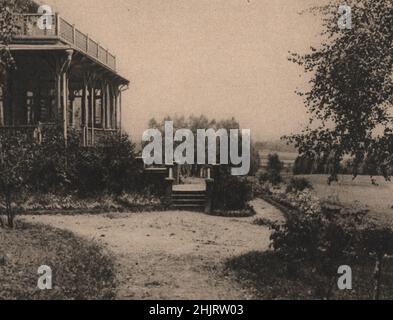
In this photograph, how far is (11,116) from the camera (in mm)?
19469

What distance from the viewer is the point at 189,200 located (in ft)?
52.5

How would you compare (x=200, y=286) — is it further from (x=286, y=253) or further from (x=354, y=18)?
(x=354, y=18)

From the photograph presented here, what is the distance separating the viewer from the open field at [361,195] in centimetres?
1455

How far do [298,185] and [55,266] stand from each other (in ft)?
37.4

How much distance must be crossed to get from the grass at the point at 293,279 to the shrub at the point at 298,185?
8236 millimetres

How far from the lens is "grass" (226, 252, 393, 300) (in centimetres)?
772

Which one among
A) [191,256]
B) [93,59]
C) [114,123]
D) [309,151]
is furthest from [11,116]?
[309,151]

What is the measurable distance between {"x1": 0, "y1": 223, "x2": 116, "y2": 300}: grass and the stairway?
505 centimetres

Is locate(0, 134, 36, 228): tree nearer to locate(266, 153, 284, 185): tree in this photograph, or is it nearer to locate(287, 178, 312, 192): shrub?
locate(287, 178, 312, 192): shrub

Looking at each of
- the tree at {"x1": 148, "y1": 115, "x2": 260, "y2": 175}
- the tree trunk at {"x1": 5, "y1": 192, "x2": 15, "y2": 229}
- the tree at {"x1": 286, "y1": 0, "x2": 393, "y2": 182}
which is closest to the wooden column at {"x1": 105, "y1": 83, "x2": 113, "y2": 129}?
the tree at {"x1": 148, "y1": 115, "x2": 260, "y2": 175}

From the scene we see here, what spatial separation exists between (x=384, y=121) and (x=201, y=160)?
1229 cm

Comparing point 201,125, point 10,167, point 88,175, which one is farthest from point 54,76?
point 201,125

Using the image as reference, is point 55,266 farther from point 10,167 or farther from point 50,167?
point 50,167

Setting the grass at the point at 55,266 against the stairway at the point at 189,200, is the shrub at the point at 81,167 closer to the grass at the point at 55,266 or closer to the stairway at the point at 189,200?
the stairway at the point at 189,200
